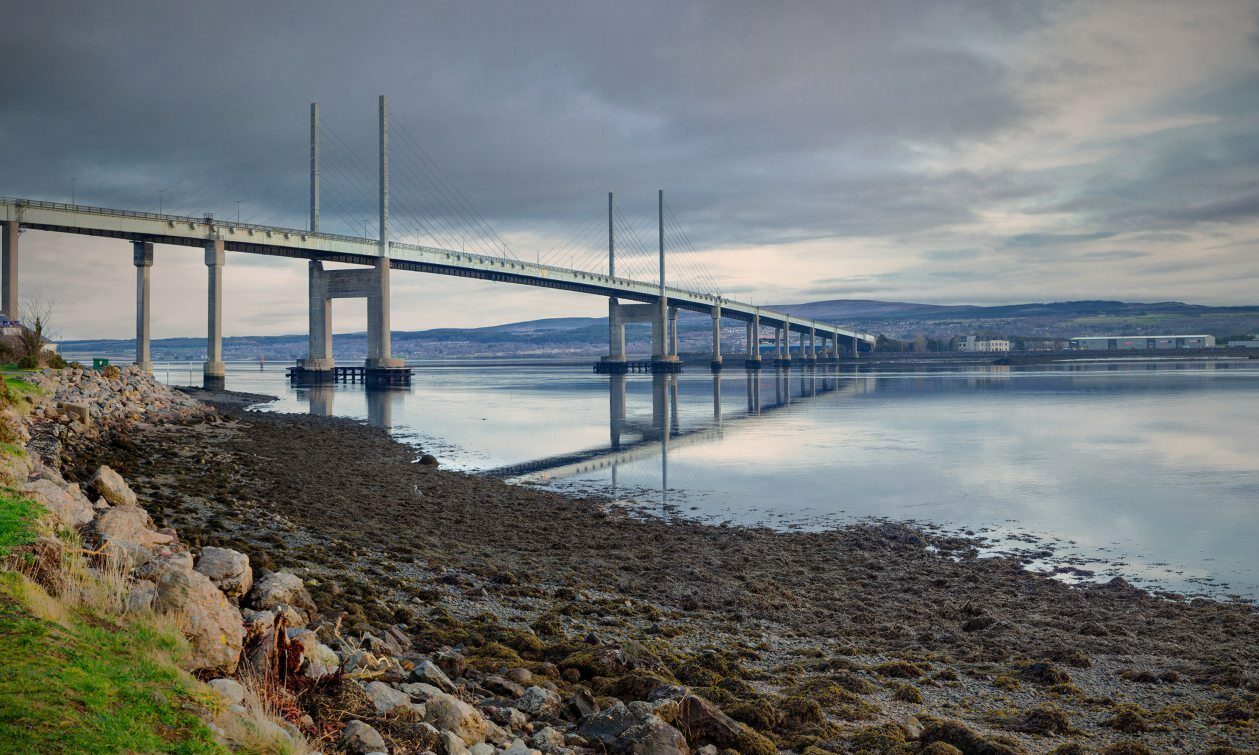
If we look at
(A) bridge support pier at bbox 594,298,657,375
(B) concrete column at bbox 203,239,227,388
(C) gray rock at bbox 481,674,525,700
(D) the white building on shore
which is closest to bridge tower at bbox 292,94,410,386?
(B) concrete column at bbox 203,239,227,388

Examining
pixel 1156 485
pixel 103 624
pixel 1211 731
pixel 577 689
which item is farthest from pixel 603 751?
pixel 1156 485

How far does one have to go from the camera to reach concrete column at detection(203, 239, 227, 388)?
57000 millimetres

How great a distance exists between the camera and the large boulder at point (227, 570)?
20.5 feet

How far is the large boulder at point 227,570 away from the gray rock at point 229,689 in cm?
194

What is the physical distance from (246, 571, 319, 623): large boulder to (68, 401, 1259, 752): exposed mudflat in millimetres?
482

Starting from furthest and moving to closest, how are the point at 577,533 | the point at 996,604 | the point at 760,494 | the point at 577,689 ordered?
the point at 760,494 < the point at 577,533 < the point at 996,604 < the point at 577,689

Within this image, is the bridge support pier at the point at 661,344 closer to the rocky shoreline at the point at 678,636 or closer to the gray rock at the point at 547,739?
the rocky shoreline at the point at 678,636

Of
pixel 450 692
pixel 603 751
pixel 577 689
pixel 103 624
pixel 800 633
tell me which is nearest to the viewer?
pixel 103 624

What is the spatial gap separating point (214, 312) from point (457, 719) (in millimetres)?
59786

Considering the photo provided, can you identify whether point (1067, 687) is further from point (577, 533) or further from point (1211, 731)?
point (577, 533)

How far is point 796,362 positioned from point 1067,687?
6444 inches

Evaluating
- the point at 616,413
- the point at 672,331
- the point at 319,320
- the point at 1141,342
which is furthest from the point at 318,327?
the point at 1141,342

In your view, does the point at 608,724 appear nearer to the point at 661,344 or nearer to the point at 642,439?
the point at 642,439

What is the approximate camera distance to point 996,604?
9.61m
